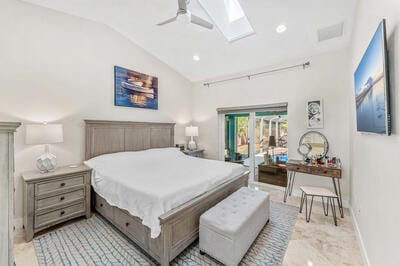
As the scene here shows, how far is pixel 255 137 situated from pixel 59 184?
3.95m

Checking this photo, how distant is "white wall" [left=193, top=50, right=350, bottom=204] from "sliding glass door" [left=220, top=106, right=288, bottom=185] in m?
0.27

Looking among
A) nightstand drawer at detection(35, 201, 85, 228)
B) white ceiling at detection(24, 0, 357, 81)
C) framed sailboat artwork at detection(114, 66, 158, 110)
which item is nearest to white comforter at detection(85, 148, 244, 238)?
nightstand drawer at detection(35, 201, 85, 228)

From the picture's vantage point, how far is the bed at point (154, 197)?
1822 mm

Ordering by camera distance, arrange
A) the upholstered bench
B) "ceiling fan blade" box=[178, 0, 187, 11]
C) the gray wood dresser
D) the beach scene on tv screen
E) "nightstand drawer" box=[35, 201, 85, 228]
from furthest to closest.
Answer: "nightstand drawer" box=[35, 201, 85, 228] < "ceiling fan blade" box=[178, 0, 187, 11] < the upholstered bench < the beach scene on tv screen < the gray wood dresser

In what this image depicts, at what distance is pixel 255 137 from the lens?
4551mm

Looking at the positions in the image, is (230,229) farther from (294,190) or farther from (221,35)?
(221,35)

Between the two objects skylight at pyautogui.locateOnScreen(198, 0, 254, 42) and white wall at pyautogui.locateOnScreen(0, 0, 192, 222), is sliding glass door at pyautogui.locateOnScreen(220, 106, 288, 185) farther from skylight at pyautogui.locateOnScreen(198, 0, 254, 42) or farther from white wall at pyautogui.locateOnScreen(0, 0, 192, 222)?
white wall at pyautogui.locateOnScreen(0, 0, 192, 222)

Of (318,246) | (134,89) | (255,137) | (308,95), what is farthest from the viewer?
(255,137)

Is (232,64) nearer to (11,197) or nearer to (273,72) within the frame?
(273,72)

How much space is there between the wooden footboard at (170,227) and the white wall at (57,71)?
5.10 feet

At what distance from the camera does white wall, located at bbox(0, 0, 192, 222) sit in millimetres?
2574

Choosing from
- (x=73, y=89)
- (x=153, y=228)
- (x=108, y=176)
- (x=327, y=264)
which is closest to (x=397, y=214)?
(x=327, y=264)

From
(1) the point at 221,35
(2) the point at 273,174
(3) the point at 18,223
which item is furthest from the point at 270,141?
(3) the point at 18,223

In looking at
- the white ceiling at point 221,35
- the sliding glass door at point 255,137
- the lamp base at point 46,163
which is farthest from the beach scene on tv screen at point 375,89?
the lamp base at point 46,163
